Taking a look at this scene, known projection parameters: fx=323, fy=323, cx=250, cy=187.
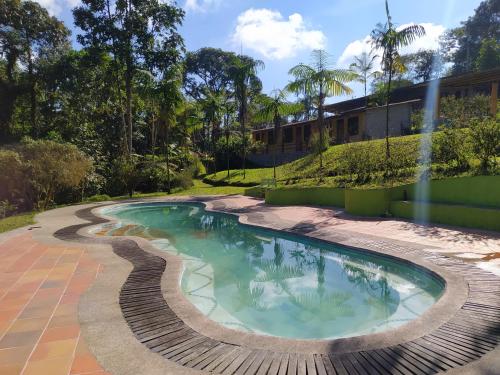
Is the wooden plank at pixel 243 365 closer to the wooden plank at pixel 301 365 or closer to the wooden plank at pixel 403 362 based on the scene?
the wooden plank at pixel 301 365

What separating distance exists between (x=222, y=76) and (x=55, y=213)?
148 ft

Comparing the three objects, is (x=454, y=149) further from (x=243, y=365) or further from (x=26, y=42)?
(x=26, y=42)

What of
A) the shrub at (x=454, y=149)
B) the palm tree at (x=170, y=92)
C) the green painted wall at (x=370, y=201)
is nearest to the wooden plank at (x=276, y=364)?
the green painted wall at (x=370, y=201)

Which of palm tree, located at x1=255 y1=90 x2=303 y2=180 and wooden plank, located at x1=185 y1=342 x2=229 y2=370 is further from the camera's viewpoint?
palm tree, located at x1=255 y1=90 x2=303 y2=180

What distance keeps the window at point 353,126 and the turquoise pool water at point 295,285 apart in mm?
18956

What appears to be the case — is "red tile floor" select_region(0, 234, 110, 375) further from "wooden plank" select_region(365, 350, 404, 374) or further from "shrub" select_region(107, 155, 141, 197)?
"shrub" select_region(107, 155, 141, 197)

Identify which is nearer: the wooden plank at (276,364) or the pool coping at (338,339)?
the wooden plank at (276,364)

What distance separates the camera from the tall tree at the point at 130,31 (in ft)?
71.4

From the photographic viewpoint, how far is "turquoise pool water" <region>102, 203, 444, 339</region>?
4949mm

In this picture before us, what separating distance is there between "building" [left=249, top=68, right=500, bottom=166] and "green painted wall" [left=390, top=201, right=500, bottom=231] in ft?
35.0

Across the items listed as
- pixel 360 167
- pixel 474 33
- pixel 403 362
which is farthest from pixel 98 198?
pixel 474 33

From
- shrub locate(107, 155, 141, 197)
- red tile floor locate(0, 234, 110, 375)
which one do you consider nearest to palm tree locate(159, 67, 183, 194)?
shrub locate(107, 155, 141, 197)

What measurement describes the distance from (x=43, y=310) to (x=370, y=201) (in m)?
9.64

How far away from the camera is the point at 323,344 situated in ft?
11.9
